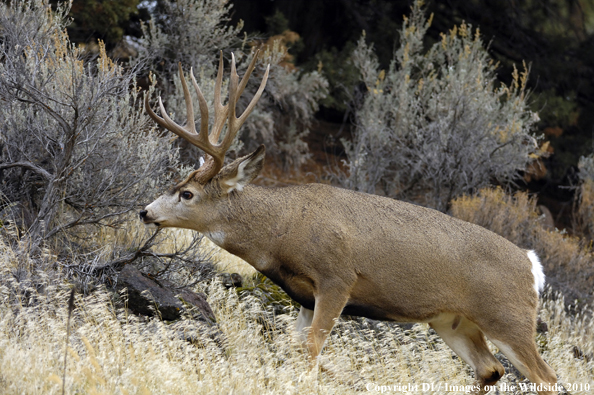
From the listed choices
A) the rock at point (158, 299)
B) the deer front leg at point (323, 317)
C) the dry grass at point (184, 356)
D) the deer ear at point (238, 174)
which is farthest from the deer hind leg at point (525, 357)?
the rock at point (158, 299)

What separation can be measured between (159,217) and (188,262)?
5.76 ft

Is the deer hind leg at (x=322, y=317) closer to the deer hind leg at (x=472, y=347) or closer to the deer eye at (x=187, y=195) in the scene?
the deer hind leg at (x=472, y=347)

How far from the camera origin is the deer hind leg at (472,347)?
5.71 meters

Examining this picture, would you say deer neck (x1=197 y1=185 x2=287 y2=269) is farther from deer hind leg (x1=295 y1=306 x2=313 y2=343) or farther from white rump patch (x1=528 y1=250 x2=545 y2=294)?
white rump patch (x1=528 y1=250 x2=545 y2=294)

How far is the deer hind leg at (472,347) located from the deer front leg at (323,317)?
1.06 m

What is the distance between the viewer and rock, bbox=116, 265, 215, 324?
6.03 metres

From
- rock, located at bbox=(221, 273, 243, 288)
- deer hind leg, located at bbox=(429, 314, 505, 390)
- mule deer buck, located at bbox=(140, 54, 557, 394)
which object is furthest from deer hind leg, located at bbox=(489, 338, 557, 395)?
rock, located at bbox=(221, 273, 243, 288)

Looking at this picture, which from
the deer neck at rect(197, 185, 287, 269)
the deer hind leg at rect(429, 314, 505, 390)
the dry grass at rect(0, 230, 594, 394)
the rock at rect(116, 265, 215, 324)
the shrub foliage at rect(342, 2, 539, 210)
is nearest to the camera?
the dry grass at rect(0, 230, 594, 394)

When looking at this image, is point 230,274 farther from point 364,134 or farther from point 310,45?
point 310,45

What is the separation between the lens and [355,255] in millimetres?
5320

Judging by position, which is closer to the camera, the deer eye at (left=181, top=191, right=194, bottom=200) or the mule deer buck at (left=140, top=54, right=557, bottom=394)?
the mule deer buck at (left=140, top=54, right=557, bottom=394)

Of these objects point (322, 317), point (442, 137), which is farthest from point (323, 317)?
point (442, 137)

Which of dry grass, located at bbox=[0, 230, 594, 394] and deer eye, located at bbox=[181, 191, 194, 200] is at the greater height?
deer eye, located at bbox=[181, 191, 194, 200]

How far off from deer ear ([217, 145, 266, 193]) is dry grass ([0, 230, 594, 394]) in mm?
1217
